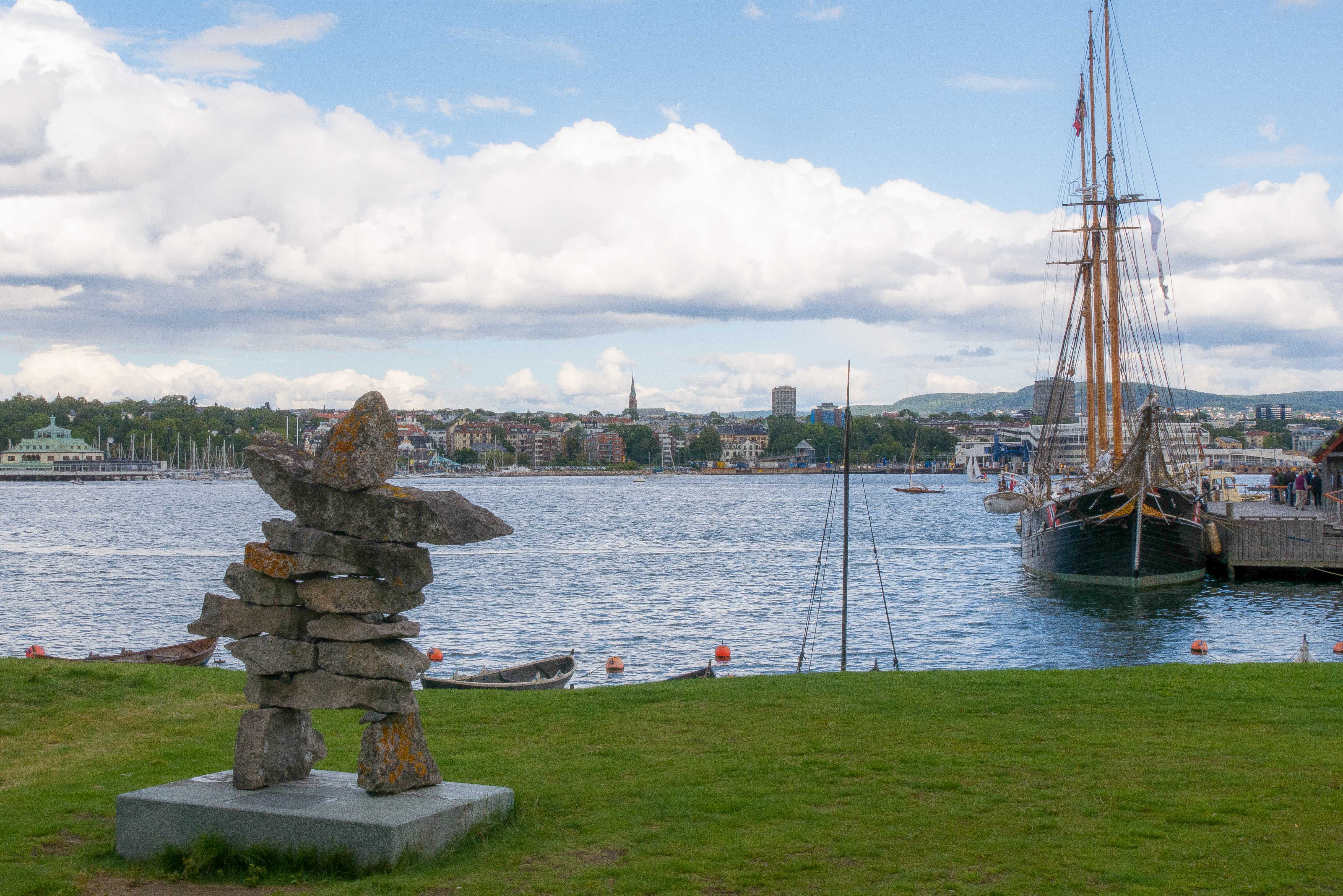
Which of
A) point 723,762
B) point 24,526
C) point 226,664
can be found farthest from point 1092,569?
point 24,526

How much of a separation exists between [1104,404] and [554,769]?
44.1 metres

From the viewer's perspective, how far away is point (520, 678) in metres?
22.8

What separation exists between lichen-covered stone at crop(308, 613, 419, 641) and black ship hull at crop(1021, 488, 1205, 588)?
37132 mm

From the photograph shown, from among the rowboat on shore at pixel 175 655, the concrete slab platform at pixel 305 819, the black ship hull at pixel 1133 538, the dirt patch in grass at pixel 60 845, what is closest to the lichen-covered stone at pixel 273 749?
the concrete slab platform at pixel 305 819

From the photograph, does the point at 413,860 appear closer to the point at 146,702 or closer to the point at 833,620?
the point at 146,702

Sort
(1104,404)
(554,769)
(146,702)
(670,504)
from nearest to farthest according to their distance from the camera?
(554,769), (146,702), (1104,404), (670,504)

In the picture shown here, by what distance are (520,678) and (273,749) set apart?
13792 millimetres

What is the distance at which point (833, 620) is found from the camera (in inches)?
1497

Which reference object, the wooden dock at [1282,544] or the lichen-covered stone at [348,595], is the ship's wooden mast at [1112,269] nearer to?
the wooden dock at [1282,544]

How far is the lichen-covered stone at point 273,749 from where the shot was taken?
358 inches

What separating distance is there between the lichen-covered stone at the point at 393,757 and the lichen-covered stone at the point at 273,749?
2.19ft

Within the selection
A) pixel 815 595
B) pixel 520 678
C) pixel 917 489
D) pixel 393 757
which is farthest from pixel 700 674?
pixel 917 489

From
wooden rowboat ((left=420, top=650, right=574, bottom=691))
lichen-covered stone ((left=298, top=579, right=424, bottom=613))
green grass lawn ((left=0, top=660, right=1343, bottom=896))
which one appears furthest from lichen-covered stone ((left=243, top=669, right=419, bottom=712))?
wooden rowboat ((left=420, top=650, right=574, bottom=691))

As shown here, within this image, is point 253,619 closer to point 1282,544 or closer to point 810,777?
point 810,777
